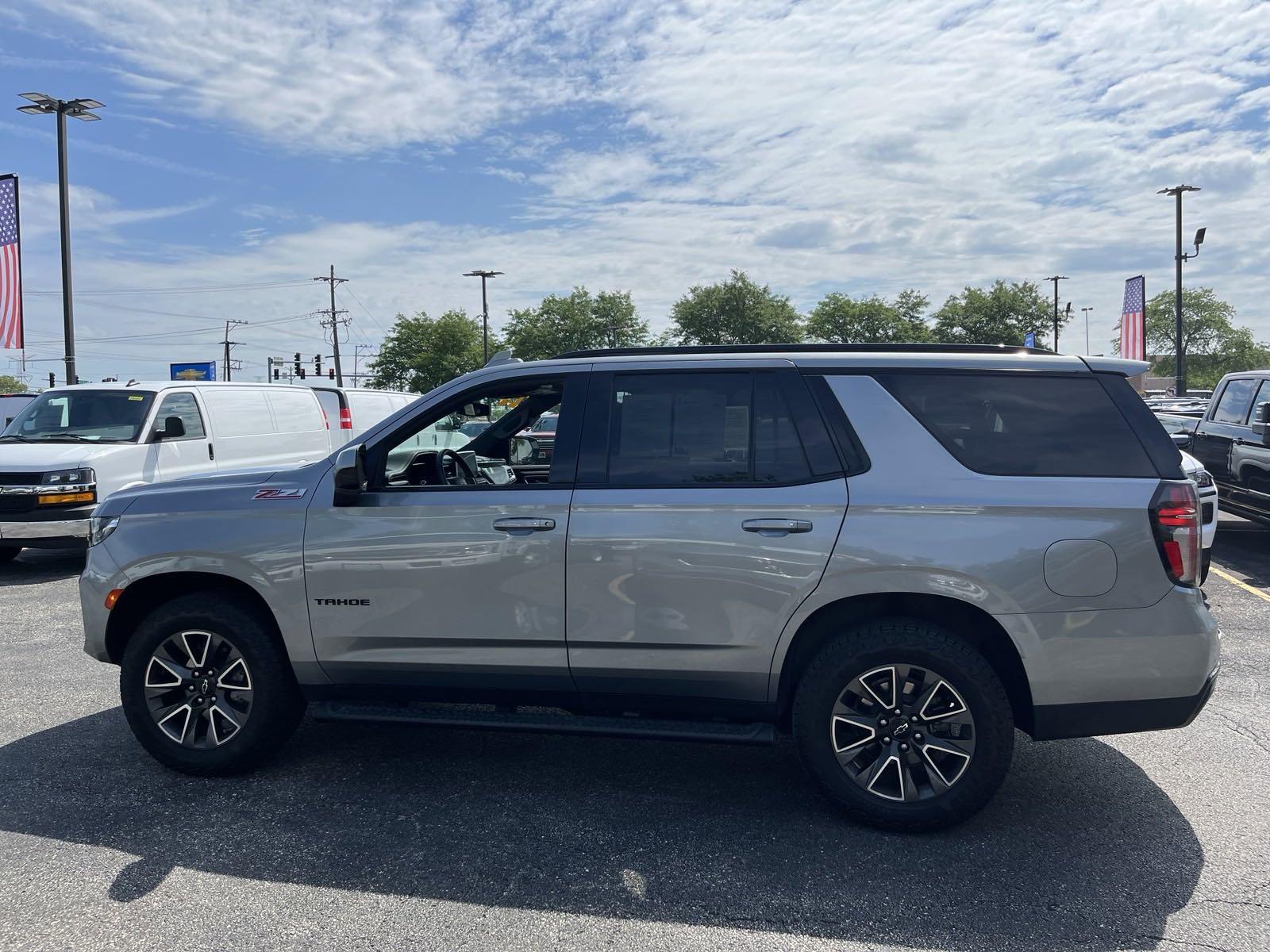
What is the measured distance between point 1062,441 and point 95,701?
5337 mm

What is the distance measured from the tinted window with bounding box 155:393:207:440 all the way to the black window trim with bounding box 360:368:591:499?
7719 millimetres

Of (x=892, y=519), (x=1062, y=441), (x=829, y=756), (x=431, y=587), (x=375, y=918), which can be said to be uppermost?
(x=1062, y=441)

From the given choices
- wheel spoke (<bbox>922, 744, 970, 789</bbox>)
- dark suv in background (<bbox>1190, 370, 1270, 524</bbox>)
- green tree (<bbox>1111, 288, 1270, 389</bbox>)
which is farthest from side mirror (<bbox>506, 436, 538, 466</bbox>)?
green tree (<bbox>1111, 288, 1270, 389</bbox>)

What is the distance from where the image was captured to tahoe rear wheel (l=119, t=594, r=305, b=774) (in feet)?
14.5

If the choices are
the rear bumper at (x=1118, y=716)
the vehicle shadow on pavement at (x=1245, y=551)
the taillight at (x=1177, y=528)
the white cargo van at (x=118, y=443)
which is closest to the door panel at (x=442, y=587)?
the rear bumper at (x=1118, y=716)

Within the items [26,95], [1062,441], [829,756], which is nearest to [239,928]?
[829,756]

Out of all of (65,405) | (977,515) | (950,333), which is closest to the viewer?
(977,515)

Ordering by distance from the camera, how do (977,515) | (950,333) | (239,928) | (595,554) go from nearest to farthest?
(239,928), (977,515), (595,554), (950,333)

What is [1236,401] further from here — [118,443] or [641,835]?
[118,443]

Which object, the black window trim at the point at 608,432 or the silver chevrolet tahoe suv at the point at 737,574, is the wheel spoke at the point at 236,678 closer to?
the silver chevrolet tahoe suv at the point at 737,574

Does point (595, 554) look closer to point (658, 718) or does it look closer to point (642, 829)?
point (658, 718)

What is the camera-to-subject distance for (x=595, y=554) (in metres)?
4.02

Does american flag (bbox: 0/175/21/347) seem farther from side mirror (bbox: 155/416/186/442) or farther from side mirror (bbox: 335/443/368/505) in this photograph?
side mirror (bbox: 335/443/368/505)

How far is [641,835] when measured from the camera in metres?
3.90
